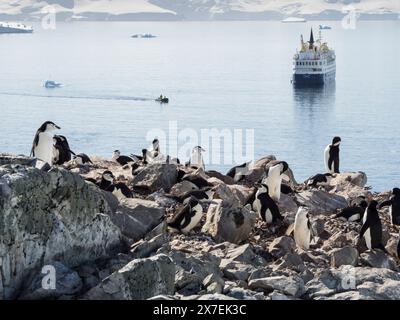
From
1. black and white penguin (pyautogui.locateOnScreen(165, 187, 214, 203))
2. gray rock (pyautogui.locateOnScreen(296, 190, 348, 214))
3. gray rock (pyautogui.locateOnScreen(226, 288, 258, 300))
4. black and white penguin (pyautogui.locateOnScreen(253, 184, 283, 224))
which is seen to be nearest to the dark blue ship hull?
gray rock (pyautogui.locateOnScreen(296, 190, 348, 214))

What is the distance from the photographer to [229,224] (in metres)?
14.0

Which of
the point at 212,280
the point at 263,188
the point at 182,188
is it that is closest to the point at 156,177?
the point at 182,188

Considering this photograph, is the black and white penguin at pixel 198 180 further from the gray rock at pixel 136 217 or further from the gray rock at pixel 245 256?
the gray rock at pixel 245 256

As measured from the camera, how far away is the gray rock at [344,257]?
13211 millimetres

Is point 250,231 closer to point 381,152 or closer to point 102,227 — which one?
point 102,227

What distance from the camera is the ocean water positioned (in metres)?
57.4

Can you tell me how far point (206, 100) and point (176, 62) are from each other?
42.7m

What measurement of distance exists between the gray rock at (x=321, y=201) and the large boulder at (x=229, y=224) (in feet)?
10.1

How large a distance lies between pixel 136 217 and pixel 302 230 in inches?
114

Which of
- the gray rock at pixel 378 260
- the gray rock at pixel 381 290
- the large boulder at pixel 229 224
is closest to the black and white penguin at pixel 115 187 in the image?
the large boulder at pixel 229 224

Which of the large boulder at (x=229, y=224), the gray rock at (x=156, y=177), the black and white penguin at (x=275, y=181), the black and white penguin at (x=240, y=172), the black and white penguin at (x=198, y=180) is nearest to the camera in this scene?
the large boulder at (x=229, y=224)

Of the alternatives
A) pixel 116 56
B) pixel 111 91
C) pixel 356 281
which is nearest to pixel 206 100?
pixel 111 91

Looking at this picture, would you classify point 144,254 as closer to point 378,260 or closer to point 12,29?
point 378,260

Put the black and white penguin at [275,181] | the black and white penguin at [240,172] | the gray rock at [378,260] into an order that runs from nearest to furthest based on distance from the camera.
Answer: the gray rock at [378,260] → the black and white penguin at [275,181] → the black and white penguin at [240,172]
